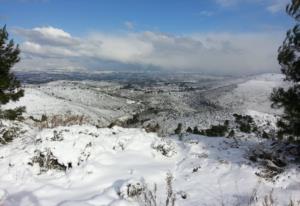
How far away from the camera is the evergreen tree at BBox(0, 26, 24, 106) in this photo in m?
16.6

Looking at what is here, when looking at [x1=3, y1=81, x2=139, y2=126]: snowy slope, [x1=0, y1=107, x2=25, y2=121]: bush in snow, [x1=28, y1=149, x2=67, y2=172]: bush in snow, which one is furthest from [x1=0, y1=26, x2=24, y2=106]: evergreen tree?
[x1=3, y1=81, x2=139, y2=126]: snowy slope

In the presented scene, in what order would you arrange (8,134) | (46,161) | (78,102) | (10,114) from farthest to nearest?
(78,102), (10,114), (8,134), (46,161)

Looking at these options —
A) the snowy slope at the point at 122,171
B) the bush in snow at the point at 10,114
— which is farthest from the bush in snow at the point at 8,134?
the bush in snow at the point at 10,114

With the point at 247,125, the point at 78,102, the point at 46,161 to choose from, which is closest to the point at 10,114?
the point at 46,161

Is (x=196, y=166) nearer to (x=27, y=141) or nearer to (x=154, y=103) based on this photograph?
(x=27, y=141)

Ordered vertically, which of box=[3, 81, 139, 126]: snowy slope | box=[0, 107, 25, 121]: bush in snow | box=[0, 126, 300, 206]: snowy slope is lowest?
box=[3, 81, 139, 126]: snowy slope

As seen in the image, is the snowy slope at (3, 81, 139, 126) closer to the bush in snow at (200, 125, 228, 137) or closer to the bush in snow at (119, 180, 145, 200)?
the bush in snow at (200, 125, 228, 137)

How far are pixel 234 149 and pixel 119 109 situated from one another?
13166 centimetres

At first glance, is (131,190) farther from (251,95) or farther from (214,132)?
(251,95)

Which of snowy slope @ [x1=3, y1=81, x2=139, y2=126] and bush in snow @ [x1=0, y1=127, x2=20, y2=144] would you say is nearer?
bush in snow @ [x1=0, y1=127, x2=20, y2=144]

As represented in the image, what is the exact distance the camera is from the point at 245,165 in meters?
11.6

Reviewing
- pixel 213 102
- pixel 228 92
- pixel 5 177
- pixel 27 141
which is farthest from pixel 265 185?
pixel 228 92

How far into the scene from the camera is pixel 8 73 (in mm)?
16922

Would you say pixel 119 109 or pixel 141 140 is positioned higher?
pixel 141 140
